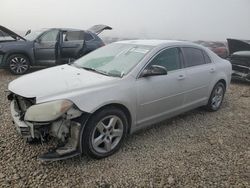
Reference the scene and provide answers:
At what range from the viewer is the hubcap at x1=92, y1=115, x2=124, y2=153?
3.49m

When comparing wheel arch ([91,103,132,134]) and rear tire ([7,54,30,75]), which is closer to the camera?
wheel arch ([91,103,132,134])

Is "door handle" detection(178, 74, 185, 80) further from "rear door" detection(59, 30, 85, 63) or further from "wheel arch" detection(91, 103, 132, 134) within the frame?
"rear door" detection(59, 30, 85, 63)

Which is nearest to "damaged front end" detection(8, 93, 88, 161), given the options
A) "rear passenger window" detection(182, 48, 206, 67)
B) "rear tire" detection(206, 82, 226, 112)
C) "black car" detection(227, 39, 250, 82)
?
"rear passenger window" detection(182, 48, 206, 67)

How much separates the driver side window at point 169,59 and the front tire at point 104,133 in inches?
40.9

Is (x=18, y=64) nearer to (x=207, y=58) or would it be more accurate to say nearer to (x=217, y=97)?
(x=207, y=58)

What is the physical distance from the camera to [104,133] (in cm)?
357

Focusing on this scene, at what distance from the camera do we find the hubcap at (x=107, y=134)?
138 inches

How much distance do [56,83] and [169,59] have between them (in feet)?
6.18

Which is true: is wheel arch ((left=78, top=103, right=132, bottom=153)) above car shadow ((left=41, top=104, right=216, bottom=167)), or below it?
above

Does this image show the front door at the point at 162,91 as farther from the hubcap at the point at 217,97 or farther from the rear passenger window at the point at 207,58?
the hubcap at the point at 217,97

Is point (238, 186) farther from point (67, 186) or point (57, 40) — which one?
point (57, 40)

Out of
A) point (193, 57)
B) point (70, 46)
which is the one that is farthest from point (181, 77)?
point (70, 46)

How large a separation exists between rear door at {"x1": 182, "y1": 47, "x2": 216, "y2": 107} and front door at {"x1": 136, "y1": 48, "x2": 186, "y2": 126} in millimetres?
181

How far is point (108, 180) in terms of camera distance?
3184 mm
